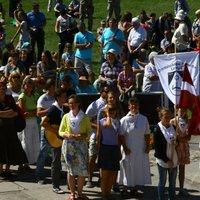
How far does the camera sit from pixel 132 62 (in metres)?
21.1

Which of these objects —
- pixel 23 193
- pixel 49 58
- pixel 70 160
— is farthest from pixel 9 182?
pixel 49 58

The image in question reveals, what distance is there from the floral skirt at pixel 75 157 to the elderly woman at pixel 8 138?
5.49 ft

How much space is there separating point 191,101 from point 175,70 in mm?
960

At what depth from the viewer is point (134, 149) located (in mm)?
12570

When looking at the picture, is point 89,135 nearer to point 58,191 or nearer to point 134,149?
point 134,149

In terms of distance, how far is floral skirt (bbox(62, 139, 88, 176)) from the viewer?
483 inches

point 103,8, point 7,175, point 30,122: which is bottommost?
point 7,175

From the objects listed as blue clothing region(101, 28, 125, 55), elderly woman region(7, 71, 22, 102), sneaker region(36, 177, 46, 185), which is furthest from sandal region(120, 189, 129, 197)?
blue clothing region(101, 28, 125, 55)

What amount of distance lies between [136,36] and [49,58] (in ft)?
10.9

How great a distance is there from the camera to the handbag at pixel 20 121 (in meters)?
13.7

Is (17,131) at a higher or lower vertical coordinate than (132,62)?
lower

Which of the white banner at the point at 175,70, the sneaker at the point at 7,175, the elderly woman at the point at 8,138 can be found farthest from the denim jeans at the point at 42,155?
the white banner at the point at 175,70

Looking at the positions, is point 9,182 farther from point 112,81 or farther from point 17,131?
point 112,81

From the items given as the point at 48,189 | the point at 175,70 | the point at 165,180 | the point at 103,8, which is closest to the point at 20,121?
the point at 48,189
